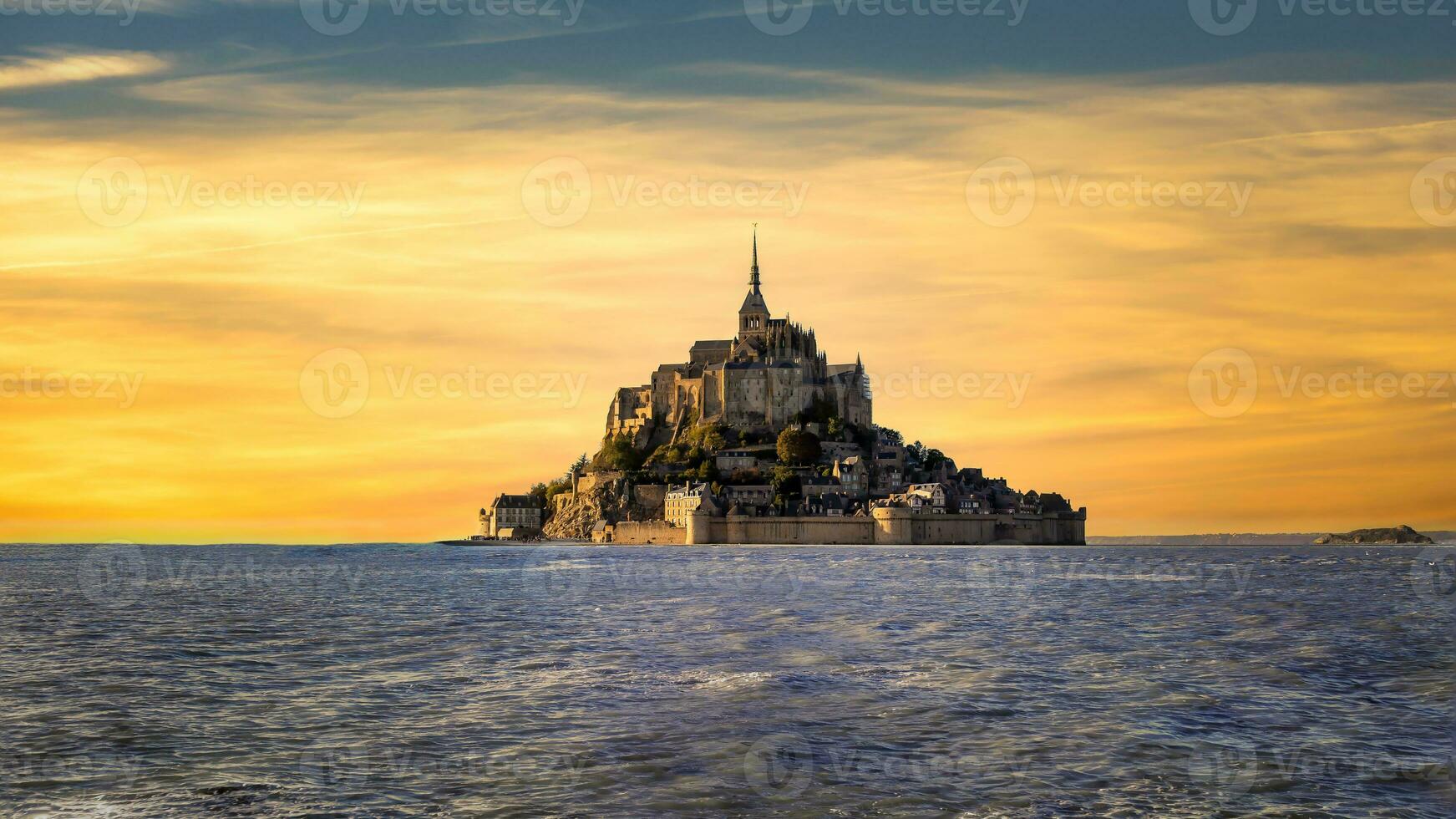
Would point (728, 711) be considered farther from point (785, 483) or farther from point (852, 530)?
point (785, 483)

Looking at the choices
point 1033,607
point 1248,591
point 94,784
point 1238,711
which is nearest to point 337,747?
point 94,784

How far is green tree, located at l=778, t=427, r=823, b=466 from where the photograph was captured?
626 feet

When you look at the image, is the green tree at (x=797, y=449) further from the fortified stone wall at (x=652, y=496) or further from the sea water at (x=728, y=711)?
the sea water at (x=728, y=711)

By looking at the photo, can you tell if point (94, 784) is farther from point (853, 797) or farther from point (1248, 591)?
point (1248, 591)

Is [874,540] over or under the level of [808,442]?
under

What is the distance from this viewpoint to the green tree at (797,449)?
19075cm

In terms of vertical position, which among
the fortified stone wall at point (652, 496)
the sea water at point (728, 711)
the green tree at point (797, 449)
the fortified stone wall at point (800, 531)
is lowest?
the sea water at point (728, 711)

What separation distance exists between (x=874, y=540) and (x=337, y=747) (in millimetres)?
158562

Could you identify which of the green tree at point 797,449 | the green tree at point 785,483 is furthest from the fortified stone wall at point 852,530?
the green tree at point 797,449

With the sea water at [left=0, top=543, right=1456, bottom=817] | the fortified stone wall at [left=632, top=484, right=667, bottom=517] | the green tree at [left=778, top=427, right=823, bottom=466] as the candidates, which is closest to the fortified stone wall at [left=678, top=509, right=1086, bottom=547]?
the fortified stone wall at [left=632, top=484, right=667, bottom=517]

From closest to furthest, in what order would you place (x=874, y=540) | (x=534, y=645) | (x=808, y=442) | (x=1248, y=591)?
(x=534, y=645) → (x=1248, y=591) → (x=874, y=540) → (x=808, y=442)

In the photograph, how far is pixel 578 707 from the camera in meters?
25.9

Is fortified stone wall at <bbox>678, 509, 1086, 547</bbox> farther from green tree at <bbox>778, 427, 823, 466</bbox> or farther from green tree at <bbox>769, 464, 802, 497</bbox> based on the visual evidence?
green tree at <bbox>778, 427, 823, 466</bbox>

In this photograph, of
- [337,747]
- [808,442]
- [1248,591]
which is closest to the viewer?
[337,747]
